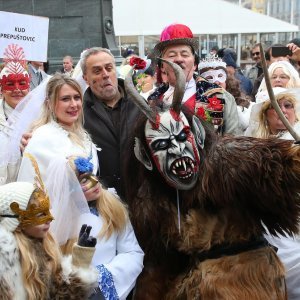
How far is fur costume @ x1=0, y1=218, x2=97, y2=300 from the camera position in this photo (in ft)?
6.94

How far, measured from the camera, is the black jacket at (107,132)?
3.29m

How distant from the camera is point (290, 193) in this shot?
210 centimetres

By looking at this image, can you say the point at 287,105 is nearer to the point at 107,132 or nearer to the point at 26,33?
the point at 107,132

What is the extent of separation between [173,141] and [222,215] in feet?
1.30

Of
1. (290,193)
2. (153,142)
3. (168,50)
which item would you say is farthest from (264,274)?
(168,50)

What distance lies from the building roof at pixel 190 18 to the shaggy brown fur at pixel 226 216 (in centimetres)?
1353

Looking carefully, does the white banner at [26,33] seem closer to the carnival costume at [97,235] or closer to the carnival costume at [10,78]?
the carnival costume at [10,78]

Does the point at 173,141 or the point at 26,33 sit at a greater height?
the point at 26,33

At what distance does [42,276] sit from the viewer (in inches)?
86.7

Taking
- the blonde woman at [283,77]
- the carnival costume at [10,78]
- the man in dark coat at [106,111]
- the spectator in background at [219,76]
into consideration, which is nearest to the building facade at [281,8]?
the spectator in background at [219,76]

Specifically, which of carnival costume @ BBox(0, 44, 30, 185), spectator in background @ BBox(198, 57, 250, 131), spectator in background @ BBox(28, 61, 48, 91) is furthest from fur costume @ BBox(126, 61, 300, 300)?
spectator in background @ BBox(28, 61, 48, 91)

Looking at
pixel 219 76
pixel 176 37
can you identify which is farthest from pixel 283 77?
pixel 176 37

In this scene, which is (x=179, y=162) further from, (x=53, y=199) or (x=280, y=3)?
(x=280, y=3)

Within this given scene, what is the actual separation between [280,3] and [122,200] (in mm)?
26202
